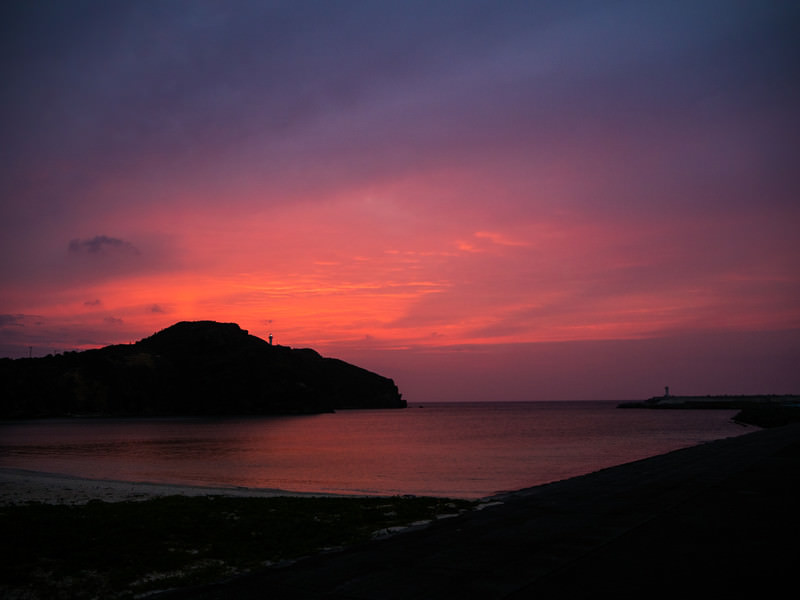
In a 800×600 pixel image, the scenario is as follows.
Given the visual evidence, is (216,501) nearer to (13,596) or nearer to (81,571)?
(81,571)

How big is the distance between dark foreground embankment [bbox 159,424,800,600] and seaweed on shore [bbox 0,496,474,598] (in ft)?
4.38

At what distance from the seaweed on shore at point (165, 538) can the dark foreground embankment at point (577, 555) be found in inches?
52.6

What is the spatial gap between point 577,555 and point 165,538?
9.45m

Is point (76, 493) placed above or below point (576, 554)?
below

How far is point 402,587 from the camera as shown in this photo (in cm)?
989

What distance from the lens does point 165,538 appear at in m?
14.8

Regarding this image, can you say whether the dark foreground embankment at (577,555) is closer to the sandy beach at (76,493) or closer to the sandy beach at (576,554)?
the sandy beach at (576,554)

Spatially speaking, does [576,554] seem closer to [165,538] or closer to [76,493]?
[165,538]

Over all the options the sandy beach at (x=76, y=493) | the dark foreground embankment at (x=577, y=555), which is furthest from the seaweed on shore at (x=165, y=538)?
the sandy beach at (x=76, y=493)

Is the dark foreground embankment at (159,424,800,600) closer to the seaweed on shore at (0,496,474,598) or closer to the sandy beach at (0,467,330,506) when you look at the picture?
the seaweed on shore at (0,496,474,598)

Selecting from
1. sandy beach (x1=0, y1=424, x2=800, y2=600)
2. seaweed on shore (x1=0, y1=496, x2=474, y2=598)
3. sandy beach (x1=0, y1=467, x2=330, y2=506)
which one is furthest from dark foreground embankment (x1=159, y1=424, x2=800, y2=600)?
sandy beach (x1=0, y1=467, x2=330, y2=506)

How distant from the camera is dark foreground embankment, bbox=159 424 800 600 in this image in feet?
31.8

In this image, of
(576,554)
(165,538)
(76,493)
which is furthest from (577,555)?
(76,493)

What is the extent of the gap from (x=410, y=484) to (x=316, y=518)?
18.9 metres
